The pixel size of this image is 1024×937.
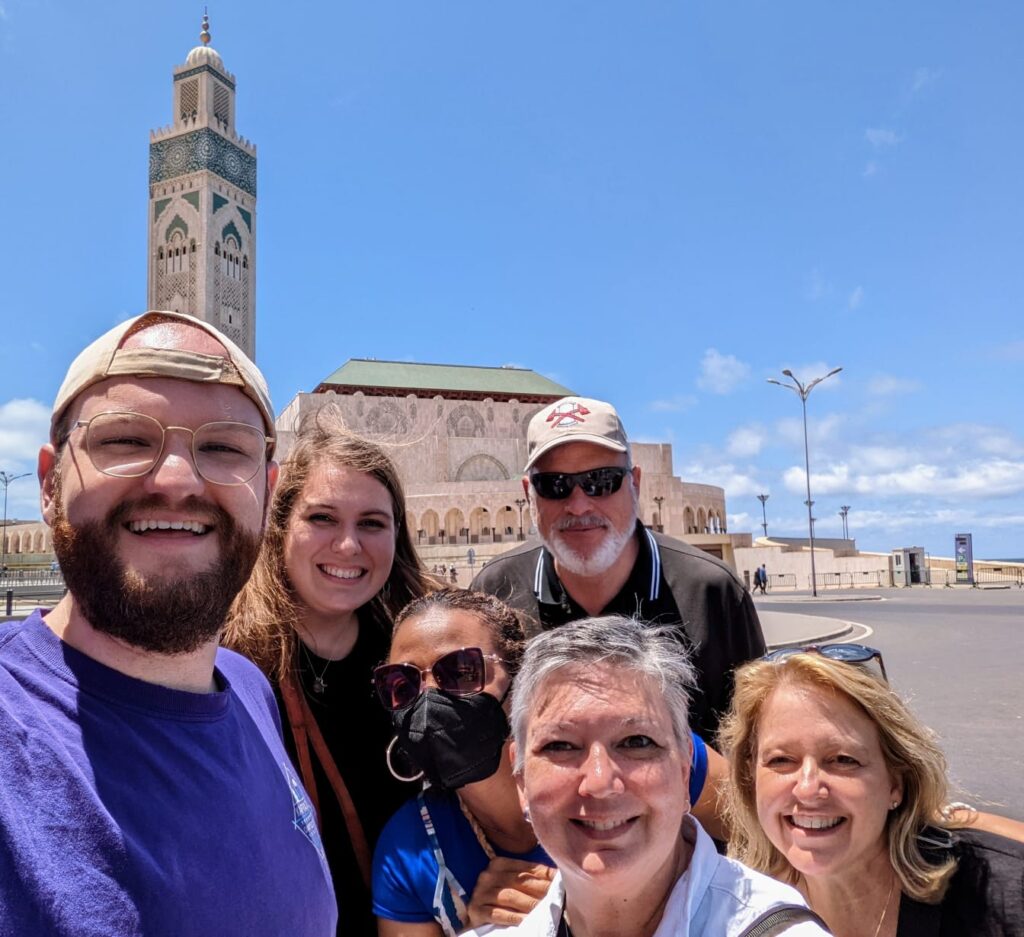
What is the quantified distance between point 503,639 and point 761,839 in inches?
40.3

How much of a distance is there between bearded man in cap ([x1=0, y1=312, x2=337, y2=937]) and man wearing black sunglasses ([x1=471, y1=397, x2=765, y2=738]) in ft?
4.74

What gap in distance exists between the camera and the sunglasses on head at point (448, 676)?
2.13 m

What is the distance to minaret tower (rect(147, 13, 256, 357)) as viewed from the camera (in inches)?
1953

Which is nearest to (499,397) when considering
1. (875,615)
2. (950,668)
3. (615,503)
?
(875,615)

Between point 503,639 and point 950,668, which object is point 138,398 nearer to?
point 503,639

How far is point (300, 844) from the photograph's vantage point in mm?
1684

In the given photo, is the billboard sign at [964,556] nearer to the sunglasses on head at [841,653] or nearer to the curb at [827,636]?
the curb at [827,636]

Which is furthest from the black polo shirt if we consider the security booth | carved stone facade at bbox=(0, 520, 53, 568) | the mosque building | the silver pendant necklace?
carved stone facade at bbox=(0, 520, 53, 568)

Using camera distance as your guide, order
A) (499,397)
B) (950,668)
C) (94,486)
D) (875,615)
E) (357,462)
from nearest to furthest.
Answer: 1. (94,486)
2. (357,462)
3. (950,668)
4. (875,615)
5. (499,397)

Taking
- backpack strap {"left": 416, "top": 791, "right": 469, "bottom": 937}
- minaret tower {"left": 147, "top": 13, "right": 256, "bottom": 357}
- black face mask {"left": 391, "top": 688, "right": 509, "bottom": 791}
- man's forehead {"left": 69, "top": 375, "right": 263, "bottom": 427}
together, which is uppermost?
minaret tower {"left": 147, "top": 13, "right": 256, "bottom": 357}

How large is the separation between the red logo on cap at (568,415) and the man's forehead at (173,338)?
61.5 inches

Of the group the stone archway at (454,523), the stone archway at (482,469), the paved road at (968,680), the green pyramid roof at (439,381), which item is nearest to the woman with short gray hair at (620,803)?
the paved road at (968,680)

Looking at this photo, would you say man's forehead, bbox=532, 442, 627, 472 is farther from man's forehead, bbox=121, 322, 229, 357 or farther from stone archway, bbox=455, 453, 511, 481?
stone archway, bbox=455, 453, 511, 481

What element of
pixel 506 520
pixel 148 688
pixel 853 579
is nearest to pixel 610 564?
pixel 148 688
